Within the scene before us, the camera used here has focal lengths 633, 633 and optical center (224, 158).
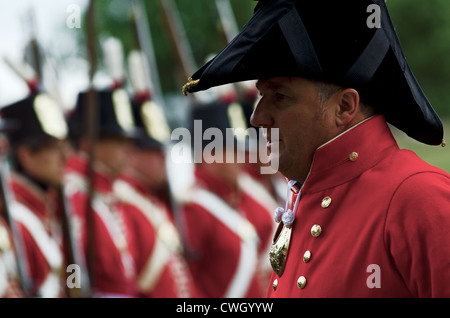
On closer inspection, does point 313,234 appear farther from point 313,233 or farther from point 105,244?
point 105,244

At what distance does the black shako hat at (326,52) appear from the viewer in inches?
73.5

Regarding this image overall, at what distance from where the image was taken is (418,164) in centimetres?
185

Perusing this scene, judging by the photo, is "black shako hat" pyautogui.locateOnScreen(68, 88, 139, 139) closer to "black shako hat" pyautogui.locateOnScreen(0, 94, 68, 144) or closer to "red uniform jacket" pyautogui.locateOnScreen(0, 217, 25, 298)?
"black shako hat" pyautogui.locateOnScreen(0, 94, 68, 144)

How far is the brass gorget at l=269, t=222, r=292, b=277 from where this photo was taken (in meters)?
2.07

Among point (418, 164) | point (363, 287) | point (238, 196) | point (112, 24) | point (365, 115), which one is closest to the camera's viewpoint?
point (363, 287)

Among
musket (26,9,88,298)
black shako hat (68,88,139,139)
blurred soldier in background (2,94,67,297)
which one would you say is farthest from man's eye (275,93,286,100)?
black shako hat (68,88,139,139)

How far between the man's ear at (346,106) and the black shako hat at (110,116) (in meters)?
4.65

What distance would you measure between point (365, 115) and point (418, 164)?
0.76 ft

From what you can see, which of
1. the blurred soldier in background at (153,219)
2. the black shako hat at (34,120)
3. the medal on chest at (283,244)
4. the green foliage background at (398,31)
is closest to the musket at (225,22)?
the blurred soldier in background at (153,219)

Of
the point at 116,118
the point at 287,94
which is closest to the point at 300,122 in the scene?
the point at 287,94

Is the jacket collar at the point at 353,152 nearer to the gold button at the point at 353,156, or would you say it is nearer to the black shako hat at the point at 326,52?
the gold button at the point at 353,156

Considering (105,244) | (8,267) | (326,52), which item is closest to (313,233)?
(326,52)

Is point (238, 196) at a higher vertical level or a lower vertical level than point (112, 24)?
lower
